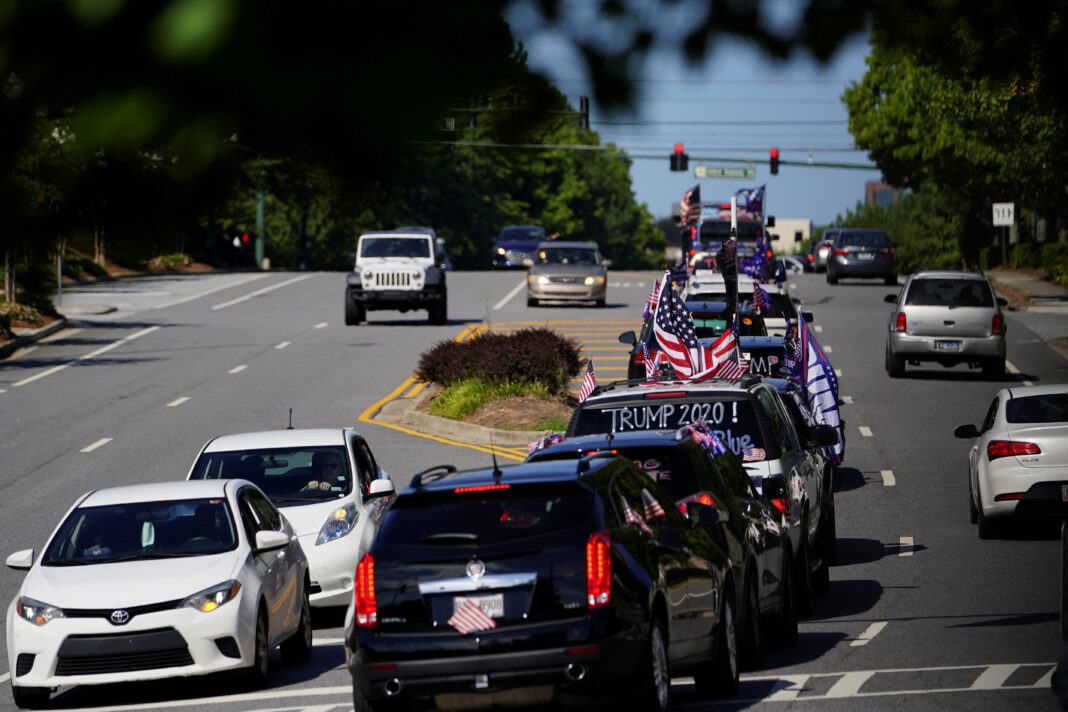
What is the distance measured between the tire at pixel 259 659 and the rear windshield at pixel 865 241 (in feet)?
144

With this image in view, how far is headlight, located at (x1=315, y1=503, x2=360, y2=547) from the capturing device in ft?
47.3

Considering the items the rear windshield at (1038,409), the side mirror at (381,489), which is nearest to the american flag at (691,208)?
the rear windshield at (1038,409)

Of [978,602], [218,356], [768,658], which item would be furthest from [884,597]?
[218,356]

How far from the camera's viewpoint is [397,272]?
128 ft

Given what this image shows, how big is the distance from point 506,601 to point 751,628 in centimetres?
322

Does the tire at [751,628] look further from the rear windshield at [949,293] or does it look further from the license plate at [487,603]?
the rear windshield at [949,293]

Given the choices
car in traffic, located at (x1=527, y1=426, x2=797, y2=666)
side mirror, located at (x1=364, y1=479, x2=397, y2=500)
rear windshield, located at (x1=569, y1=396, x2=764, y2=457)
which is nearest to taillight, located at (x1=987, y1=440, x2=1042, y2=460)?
rear windshield, located at (x1=569, y1=396, x2=764, y2=457)

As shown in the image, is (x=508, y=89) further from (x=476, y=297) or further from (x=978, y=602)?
(x=476, y=297)

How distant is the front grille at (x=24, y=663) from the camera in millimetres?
10906

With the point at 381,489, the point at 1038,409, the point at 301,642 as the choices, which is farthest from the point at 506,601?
the point at 1038,409

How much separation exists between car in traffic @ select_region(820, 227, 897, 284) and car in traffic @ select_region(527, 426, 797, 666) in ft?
139

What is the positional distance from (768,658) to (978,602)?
2.62 meters

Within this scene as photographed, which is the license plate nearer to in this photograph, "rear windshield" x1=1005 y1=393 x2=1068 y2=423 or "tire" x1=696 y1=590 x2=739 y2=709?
"tire" x1=696 y1=590 x2=739 y2=709

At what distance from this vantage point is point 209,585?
1133 cm
